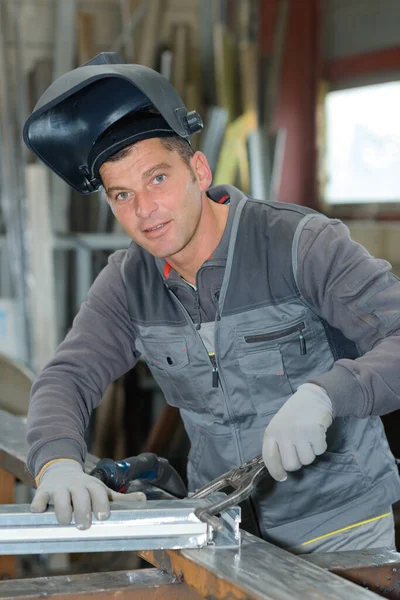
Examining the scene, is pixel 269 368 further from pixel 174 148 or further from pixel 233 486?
pixel 174 148

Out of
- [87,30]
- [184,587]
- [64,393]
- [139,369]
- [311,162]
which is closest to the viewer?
[184,587]

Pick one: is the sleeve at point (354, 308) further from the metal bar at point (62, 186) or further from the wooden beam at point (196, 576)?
the metal bar at point (62, 186)

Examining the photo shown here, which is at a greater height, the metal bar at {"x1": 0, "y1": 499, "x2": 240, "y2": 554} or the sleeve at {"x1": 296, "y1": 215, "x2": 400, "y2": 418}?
the sleeve at {"x1": 296, "y1": 215, "x2": 400, "y2": 418}

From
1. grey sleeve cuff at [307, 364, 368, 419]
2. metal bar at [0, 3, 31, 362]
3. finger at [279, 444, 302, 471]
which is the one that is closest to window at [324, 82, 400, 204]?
metal bar at [0, 3, 31, 362]

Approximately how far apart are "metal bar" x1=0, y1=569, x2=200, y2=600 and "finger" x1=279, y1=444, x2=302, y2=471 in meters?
0.26

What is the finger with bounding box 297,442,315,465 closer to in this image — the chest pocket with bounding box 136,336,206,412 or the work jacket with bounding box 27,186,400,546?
the work jacket with bounding box 27,186,400,546

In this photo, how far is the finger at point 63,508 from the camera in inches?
53.7

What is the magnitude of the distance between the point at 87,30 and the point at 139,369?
7.54 feet

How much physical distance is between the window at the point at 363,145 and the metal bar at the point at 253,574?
4.85 m

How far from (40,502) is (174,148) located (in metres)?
0.77

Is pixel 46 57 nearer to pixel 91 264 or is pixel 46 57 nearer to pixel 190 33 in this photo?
pixel 190 33

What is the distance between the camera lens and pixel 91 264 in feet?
16.9

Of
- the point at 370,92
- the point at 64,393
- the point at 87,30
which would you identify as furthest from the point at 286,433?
the point at 370,92

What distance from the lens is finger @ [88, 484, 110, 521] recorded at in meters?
1.37
